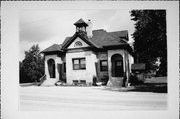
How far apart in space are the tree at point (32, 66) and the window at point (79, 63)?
2564mm

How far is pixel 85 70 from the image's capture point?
32.6ft

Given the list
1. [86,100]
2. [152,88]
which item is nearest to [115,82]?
[152,88]

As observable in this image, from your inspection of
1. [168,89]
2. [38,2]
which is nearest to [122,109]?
[168,89]

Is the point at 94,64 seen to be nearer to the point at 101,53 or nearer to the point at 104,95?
the point at 101,53

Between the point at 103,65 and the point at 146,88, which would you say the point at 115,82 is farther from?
the point at 103,65

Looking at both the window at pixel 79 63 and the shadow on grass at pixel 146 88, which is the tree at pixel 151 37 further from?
the window at pixel 79 63

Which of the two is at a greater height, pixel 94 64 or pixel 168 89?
pixel 94 64

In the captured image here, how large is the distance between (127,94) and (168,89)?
1.35 meters

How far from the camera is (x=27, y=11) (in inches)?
263

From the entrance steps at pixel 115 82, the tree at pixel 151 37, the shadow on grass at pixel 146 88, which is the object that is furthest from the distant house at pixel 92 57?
the tree at pixel 151 37

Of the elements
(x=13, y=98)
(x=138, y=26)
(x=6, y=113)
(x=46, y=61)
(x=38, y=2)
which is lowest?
(x=6, y=113)

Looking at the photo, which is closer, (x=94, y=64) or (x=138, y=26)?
(x=138, y=26)

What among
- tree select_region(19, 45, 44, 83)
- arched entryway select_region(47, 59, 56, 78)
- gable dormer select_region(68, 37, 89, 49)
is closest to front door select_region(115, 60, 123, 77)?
gable dormer select_region(68, 37, 89, 49)

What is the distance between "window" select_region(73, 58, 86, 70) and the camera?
10.0 m
